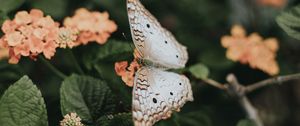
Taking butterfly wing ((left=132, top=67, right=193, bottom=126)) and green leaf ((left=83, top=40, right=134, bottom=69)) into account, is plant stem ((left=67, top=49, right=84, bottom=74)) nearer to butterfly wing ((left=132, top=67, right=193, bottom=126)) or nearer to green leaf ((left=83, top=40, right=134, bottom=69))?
green leaf ((left=83, top=40, right=134, bottom=69))

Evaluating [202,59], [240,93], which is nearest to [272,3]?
[202,59]

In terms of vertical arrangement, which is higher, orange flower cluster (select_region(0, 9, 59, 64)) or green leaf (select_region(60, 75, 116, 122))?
orange flower cluster (select_region(0, 9, 59, 64))

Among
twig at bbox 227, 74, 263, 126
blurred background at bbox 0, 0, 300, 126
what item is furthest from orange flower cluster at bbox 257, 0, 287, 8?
twig at bbox 227, 74, 263, 126

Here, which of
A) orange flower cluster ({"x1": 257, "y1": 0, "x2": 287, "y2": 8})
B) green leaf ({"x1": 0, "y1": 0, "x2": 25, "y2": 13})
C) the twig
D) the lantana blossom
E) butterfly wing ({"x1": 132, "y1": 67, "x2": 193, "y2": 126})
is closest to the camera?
butterfly wing ({"x1": 132, "y1": 67, "x2": 193, "y2": 126})

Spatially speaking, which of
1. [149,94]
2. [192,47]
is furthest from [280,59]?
[149,94]

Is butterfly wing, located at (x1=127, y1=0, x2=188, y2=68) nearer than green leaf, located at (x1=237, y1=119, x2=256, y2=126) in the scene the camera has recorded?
Yes

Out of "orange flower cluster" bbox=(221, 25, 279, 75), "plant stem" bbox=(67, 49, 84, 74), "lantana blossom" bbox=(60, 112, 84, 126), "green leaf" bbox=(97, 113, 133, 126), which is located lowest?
"lantana blossom" bbox=(60, 112, 84, 126)

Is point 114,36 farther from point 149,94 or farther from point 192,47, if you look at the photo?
point 149,94
